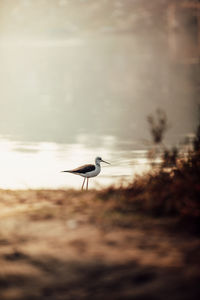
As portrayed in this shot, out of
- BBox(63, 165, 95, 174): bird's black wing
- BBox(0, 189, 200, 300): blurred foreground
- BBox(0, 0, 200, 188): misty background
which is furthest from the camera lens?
BBox(0, 0, 200, 188): misty background

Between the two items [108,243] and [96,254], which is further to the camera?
[108,243]

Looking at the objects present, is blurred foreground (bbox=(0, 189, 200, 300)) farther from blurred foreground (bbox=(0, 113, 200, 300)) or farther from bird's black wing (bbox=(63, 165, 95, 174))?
bird's black wing (bbox=(63, 165, 95, 174))

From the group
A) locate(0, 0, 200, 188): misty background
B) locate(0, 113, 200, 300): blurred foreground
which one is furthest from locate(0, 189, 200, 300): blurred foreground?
locate(0, 0, 200, 188): misty background

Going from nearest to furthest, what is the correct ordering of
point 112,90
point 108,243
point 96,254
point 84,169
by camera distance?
point 96,254
point 108,243
point 84,169
point 112,90

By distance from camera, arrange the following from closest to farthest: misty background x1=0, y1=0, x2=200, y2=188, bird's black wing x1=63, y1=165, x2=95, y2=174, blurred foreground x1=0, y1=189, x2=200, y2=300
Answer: blurred foreground x1=0, y1=189, x2=200, y2=300 → bird's black wing x1=63, y1=165, x2=95, y2=174 → misty background x1=0, y1=0, x2=200, y2=188

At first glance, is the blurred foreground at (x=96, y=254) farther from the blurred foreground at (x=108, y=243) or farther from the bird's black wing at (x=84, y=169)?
the bird's black wing at (x=84, y=169)

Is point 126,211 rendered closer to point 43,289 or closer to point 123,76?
point 43,289

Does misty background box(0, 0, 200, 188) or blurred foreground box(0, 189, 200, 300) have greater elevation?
misty background box(0, 0, 200, 188)

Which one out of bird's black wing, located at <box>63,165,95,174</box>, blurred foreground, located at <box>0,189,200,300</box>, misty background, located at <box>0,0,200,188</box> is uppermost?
misty background, located at <box>0,0,200,188</box>

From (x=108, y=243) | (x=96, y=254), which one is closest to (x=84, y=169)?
(x=108, y=243)

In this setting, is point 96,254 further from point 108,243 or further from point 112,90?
point 112,90

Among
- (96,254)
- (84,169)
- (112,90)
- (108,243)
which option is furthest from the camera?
(112,90)

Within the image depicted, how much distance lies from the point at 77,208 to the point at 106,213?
0.55 metres

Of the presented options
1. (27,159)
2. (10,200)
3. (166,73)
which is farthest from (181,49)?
(10,200)
